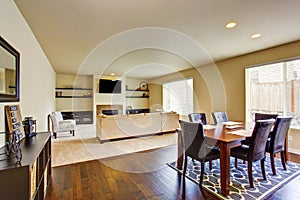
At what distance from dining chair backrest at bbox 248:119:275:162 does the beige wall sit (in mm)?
2180

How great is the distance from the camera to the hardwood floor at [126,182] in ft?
6.92

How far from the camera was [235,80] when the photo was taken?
15.6 feet

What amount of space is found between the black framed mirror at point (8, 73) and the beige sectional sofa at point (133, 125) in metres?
2.65

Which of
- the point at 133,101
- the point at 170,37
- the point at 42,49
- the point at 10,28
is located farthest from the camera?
the point at 133,101

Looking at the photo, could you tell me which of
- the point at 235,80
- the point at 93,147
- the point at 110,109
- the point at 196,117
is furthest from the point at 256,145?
the point at 110,109

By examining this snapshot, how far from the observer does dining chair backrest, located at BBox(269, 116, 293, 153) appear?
2496 mm

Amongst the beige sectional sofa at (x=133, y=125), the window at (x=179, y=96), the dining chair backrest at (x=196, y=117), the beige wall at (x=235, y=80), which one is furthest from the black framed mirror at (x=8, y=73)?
the window at (x=179, y=96)

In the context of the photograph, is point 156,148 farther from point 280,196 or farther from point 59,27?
point 59,27

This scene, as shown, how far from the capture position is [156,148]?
406 centimetres

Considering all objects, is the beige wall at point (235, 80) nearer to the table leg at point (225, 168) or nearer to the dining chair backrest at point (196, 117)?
the dining chair backrest at point (196, 117)

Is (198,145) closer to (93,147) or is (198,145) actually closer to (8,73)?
(8,73)

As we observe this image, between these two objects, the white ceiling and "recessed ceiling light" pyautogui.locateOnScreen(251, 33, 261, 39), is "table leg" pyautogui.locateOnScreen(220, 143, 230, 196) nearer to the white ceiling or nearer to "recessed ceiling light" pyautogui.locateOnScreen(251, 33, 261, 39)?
the white ceiling

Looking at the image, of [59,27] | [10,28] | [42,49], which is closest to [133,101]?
[42,49]

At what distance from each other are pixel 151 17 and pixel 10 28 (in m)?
1.89
